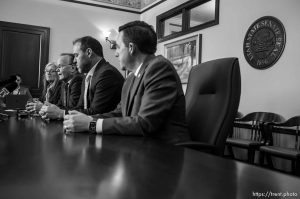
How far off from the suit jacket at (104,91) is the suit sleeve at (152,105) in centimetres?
77

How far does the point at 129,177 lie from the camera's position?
1.71 feet

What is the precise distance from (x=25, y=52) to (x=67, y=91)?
3.26 metres

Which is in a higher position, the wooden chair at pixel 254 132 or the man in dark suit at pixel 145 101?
the man in dark suit at pixel 145 101

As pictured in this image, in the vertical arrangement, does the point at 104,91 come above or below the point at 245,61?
below

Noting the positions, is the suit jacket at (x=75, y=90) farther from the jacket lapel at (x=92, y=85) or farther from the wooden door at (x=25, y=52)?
the wooden door at (x=25, y=52)

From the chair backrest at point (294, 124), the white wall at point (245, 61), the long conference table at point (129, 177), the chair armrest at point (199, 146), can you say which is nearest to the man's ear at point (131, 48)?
the chair armrest at point (199, 146)

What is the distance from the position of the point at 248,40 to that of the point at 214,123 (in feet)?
9.44

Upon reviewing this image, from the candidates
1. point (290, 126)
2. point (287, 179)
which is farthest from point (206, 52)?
point (287, 179)

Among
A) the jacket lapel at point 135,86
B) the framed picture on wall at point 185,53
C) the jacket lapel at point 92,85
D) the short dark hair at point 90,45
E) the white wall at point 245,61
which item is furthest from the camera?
the framed picture on wall at point 185,53

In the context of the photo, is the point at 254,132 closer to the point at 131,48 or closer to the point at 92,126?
the point at 131,48

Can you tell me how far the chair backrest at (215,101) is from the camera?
4.50 ft

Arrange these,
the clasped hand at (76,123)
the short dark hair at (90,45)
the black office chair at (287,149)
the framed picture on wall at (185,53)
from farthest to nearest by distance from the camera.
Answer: the framed picture on wall at (185,53)
the black office chair at (287,149)
the short dark hair at (90,45)
the clasped hand at (76,123)

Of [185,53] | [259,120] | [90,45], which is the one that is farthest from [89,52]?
[185,53]

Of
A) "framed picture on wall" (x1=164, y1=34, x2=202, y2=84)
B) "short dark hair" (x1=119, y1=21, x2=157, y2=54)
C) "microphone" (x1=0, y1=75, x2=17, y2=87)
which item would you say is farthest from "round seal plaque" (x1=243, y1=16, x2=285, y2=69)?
"microphone" (x1=0, y1=75, x2=17, y2=87)
